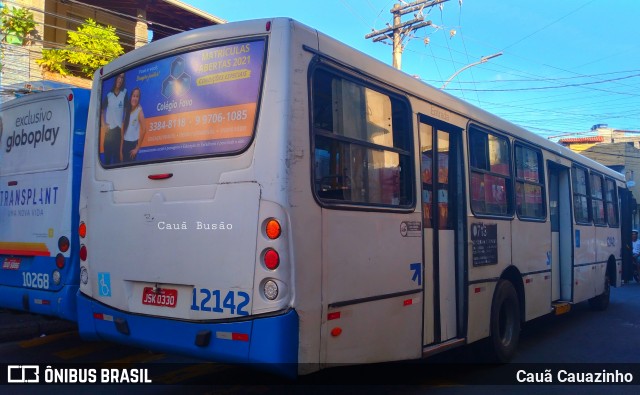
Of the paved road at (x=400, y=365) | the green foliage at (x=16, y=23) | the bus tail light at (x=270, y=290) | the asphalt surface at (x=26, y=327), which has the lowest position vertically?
the paved road at (x=400, y=365)

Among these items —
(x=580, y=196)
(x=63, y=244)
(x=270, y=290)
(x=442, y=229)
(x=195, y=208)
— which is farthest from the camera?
(x=580, y=196)

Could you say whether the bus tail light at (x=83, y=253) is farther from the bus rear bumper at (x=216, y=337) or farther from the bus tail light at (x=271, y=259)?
the bus tail light at (x=271, y=259)

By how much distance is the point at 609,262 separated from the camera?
38.0ft

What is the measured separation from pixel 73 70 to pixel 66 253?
442 inches

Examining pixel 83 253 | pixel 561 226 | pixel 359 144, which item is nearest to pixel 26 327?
pixel 83 253

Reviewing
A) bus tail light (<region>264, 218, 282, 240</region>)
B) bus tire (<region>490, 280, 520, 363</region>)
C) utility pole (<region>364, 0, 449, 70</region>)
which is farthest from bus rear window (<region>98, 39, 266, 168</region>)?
utility pole (<region>364, 0, 449, 70</region>)

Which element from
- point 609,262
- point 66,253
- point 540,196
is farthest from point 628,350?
point 66,253

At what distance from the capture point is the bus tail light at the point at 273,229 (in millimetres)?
3770

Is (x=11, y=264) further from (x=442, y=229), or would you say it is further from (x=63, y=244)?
(x=442, y=229)

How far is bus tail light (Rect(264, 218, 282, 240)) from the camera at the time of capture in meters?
3.77

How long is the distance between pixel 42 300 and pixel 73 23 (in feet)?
42.0

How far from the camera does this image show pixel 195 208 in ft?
13.8

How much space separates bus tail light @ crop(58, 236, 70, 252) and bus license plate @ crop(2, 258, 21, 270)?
33.9 inches

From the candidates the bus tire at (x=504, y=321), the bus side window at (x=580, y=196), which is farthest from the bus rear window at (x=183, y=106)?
the bus side window at (x=580, y=196)
